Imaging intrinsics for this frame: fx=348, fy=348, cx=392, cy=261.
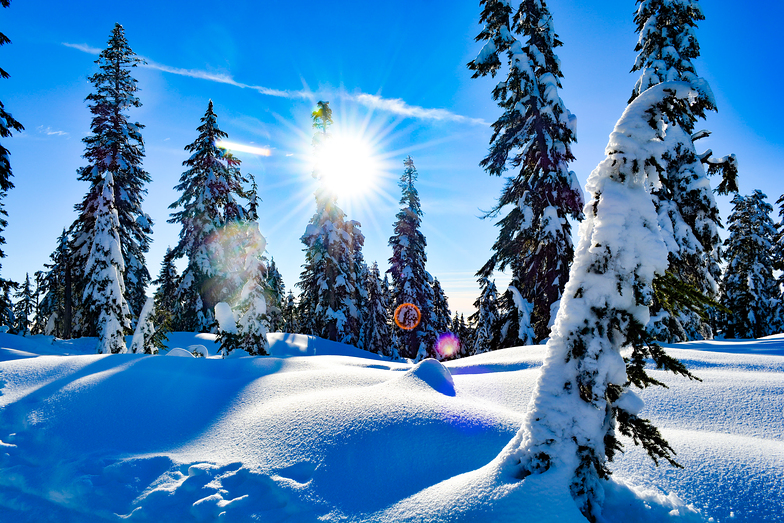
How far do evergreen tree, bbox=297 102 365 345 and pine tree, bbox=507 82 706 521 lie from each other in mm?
19083

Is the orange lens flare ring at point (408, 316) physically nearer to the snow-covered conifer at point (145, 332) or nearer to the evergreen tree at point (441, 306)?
the evergreen tree at point (441, 306)

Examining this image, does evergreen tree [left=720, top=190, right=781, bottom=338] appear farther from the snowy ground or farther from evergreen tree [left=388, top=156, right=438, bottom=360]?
the snowy ground

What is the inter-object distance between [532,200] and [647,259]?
10.2 metres

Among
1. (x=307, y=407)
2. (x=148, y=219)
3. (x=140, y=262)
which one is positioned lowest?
(x=307, y=407)

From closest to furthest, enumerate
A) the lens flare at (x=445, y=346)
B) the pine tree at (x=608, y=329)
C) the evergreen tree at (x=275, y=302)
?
1. the pine tree at (x=608, y=329)
2. the lens flare at (x=445, y=346)
3. the evergreen tree at (x=275, y=302)

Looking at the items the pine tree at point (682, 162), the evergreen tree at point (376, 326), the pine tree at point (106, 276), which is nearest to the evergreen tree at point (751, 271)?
the pine tree at point (682, 162)

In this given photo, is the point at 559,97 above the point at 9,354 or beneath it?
above

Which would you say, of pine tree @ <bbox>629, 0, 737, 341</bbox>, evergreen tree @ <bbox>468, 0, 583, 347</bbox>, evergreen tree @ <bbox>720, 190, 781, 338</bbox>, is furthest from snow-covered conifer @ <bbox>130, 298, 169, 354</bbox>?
evergreen tree @ <bbox>720, 190, 781, 338</bbox>

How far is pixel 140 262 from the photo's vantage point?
2161 cm

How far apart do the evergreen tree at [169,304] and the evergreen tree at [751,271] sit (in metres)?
33.2

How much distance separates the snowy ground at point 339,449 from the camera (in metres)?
2.50

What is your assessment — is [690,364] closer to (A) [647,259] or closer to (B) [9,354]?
(A) [647,259]

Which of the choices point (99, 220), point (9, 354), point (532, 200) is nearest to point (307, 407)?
point (532, 200)

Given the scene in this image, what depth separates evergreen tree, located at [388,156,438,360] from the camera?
958 inches
